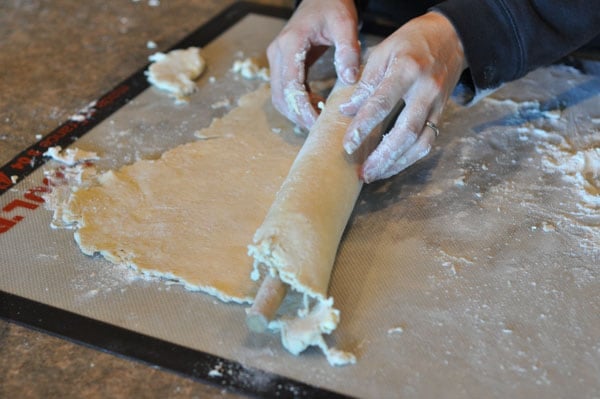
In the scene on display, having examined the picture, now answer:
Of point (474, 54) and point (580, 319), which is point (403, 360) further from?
point (474, 54)

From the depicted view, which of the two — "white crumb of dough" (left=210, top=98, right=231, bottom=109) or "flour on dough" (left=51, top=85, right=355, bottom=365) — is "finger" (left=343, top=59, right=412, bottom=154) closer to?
"flour on dough" (left=51, top=85, right=355, bottom=365)

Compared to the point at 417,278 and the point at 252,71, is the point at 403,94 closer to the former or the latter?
the point at 417,278

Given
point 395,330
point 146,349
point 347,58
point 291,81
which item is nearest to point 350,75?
point 347,58

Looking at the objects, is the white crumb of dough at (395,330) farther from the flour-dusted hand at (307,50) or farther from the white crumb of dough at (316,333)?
the flour-dusted hand at (307,50)

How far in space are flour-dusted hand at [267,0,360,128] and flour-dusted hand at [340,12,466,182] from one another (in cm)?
15

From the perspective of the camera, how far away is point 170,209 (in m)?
1.50

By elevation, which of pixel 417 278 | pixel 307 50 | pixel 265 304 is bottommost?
pixel 417 278

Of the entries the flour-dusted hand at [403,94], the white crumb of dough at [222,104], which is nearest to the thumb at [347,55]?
the flour-dusted hand at [403,94]

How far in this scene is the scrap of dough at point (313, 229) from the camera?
47.1 inches

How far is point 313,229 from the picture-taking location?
1271 mm

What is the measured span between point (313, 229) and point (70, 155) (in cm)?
74

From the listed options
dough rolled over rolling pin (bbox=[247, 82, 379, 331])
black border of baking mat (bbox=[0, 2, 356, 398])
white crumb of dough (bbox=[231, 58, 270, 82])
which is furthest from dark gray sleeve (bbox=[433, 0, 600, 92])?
black border of baking mat (bbox=[0, 2, 356, 398])

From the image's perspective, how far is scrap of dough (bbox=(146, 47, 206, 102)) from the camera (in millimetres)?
1949

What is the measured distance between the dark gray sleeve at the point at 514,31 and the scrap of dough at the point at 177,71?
2.51 ft
